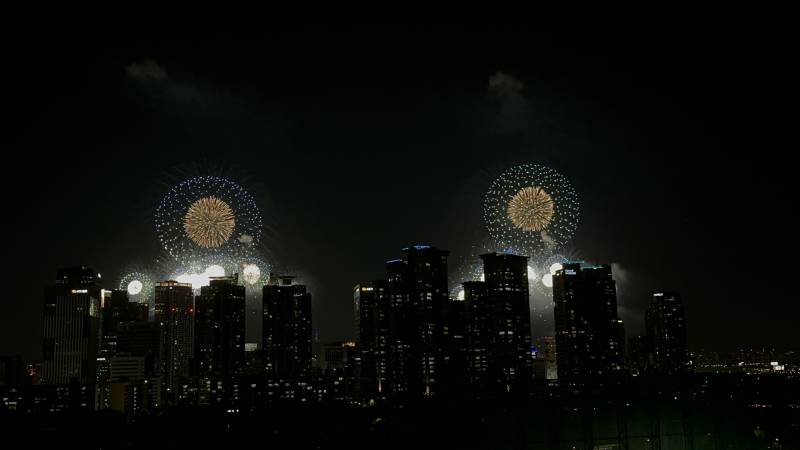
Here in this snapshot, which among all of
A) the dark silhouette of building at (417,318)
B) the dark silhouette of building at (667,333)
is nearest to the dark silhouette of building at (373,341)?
the dark silhouette of building at (417,318)

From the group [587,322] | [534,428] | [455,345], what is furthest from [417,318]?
[534,428]

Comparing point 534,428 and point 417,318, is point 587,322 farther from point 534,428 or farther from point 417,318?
point 534,428

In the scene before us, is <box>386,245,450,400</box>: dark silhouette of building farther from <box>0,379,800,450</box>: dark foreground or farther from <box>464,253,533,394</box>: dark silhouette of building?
<box>0,379,800,450</box>: dark foreground

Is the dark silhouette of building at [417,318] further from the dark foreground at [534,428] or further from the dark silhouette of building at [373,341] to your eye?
the dark foreground at [534,428]

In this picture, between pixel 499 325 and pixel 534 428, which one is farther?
pixel 499 325

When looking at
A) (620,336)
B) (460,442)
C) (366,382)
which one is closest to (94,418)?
(460,442)

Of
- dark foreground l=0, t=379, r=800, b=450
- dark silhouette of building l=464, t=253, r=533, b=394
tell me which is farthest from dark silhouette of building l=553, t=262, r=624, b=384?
dark foreground l=0, t=379, r=800, b=450
